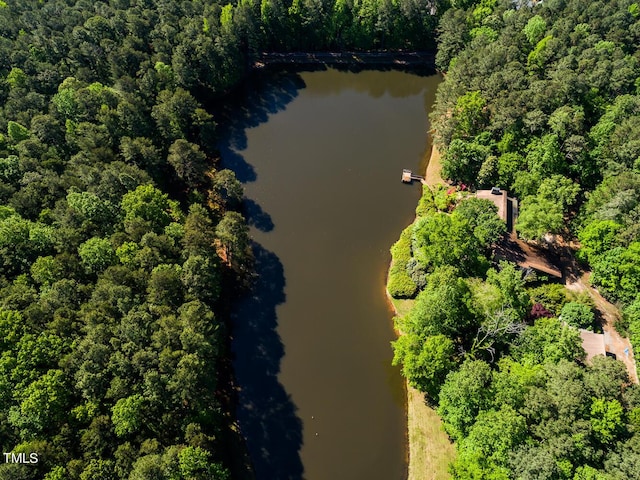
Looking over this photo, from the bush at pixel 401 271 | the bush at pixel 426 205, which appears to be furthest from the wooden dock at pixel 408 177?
the bush at pixel 401 271

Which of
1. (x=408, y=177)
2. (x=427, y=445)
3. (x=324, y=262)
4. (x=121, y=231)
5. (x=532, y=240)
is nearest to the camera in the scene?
(x=427, y=445)

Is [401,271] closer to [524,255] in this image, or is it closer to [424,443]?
[524,255]

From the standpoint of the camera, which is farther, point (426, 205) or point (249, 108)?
point (249, 108)

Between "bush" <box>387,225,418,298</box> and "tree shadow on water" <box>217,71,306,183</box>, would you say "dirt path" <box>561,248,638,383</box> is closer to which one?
"bush" <box>387,225,418,298</box>

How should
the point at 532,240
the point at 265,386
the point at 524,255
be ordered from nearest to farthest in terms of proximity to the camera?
the point at 265,386
the point at 524,255
the point at 532,240

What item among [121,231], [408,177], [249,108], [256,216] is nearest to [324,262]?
[256,216]

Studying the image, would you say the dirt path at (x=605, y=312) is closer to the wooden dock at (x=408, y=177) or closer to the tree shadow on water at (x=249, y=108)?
the wooden dock at (x=408, y=177)
